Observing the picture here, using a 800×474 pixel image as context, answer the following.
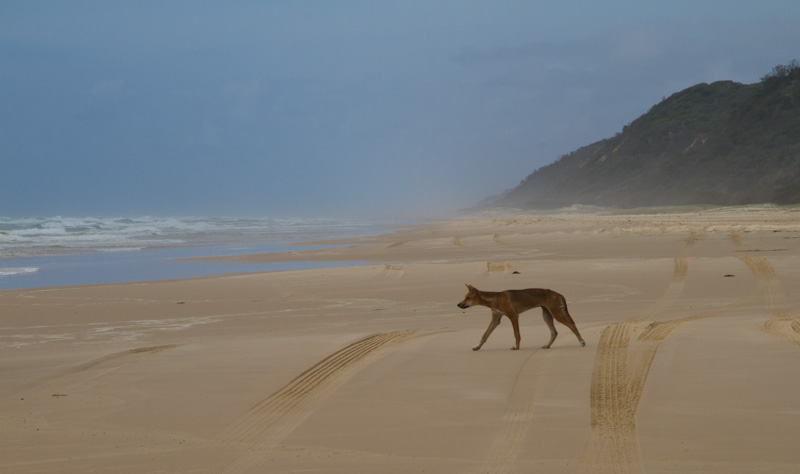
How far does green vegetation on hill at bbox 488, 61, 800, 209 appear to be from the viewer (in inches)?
2911

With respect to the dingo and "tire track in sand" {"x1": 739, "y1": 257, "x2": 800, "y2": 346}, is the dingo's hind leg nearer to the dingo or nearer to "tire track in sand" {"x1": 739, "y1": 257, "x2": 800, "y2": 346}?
the dingo

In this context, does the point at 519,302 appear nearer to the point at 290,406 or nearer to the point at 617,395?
the point at 617,395

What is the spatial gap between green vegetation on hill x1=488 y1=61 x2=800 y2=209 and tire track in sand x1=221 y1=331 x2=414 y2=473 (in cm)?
5322

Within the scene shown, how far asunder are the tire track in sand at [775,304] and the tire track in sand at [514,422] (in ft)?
9.80

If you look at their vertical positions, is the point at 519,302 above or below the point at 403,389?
above

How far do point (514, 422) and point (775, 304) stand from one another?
8.53 meters

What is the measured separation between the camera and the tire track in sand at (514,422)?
4883 millimetres

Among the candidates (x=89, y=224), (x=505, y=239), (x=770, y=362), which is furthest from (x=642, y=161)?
(x=770, y=362)

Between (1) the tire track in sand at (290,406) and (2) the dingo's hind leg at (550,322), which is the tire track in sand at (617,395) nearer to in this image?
(2) the dingo's hind leg at (550,322)

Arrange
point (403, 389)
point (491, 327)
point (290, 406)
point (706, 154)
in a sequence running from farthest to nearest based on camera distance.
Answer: point (706, 154) < point (491, 327) < point (403, 389) < point (290, 406)

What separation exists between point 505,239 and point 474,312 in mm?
18085

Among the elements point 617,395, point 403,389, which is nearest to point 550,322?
point 617,395

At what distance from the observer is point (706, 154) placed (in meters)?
88.9

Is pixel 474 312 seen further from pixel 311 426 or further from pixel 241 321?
pixel 311 426
